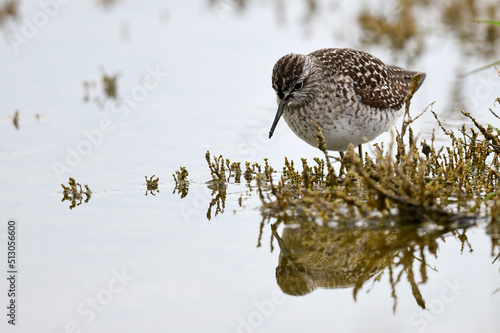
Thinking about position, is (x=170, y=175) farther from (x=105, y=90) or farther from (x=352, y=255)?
(x=105, y=90)

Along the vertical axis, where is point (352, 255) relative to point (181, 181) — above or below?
below

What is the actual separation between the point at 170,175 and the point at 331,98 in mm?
1968

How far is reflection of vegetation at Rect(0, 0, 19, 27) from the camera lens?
16255 mm

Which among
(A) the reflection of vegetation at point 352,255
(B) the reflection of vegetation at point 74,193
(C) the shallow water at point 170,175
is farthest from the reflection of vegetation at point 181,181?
(A) the reflection of vegetation at point 352,255

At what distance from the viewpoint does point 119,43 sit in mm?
14781

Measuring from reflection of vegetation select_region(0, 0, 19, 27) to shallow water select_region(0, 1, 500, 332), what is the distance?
0.89ft

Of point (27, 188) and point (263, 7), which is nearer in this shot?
point (27, 188)

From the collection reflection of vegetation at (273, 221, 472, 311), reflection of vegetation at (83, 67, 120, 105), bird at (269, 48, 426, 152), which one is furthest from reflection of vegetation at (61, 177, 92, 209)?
reflection of vegetation at (83, 67, 120, 105)

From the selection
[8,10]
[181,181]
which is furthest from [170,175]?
[8,10]

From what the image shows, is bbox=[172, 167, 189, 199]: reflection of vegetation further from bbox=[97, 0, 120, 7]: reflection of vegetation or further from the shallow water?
bbox=[97, 0, 120, 7]: reflection of vegetation

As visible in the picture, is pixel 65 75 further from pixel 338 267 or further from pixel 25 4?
pixel 338 267

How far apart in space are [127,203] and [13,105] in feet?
15.2

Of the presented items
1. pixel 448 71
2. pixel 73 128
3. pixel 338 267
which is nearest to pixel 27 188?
pixel 73 128

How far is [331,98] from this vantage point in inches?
289
